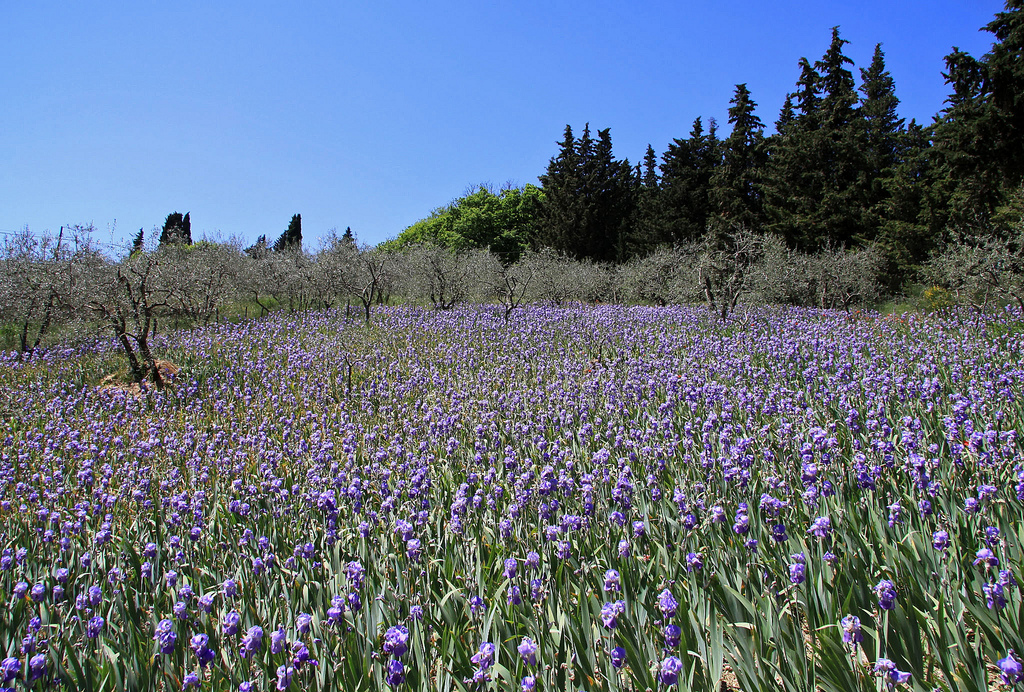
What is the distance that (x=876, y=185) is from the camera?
28.4 meters

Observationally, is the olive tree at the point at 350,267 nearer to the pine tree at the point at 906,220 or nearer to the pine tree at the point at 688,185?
the pine tree at the point at 688,185

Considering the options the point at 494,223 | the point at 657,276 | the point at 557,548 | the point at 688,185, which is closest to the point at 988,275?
the point at 557,548

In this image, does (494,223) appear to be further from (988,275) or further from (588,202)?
(988,275)

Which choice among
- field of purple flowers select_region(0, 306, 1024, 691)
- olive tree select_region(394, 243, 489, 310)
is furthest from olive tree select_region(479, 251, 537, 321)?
field of purple flowers select_region(0, 306, 1024, 691)

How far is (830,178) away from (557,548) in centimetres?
3409

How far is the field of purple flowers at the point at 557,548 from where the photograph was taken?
195cm

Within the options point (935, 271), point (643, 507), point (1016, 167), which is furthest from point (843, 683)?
point (1016, 167)

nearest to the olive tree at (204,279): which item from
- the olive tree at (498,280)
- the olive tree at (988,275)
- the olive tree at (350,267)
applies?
the olive tree at (350,267)

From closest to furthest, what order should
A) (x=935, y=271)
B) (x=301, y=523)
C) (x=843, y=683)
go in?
(x=843, y=683) → (x=301, y=523) → (x=935, y=271)

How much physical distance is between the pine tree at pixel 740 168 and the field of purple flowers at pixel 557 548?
97.8 feet

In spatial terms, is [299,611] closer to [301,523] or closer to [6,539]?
[301,523]

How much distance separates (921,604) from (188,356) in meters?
12.4

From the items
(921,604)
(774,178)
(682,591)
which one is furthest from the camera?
(774,178)

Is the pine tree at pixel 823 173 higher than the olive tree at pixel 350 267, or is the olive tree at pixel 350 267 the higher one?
the pine tree at pixel 823 173
